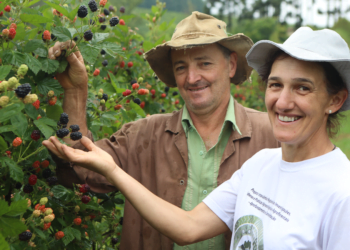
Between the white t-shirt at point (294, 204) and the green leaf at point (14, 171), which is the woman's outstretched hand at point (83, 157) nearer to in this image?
the green leaf at point (14, 171)

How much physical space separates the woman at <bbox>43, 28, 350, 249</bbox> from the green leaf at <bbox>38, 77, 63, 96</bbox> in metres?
0.26

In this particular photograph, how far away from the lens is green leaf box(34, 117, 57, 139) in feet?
5.62

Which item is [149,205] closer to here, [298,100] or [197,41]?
[298,100]

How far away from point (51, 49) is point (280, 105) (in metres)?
1.12

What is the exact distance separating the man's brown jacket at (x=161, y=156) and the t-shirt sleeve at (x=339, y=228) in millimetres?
1058

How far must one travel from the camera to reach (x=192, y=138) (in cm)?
271

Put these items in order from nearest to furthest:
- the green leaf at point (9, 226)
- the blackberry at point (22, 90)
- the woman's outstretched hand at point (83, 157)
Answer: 1. the green leaf at point (9, 226)
2. the blackberry at point (22, 90)
3. the woman's outstretched hand at point (83, 157)

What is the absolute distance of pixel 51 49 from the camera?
191 cm

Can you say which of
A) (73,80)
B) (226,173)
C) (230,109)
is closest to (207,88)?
(230,109)

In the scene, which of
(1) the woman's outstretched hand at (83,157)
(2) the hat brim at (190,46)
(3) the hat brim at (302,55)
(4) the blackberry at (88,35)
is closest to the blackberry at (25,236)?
(1) the woman's outstretched hand at (83,157)

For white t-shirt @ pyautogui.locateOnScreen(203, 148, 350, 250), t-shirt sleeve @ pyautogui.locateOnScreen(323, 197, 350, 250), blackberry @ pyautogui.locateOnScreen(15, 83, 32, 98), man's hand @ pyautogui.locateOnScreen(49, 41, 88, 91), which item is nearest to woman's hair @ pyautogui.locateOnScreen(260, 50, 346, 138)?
white t-shirt @ pyautogui.locateOnScreen(203, 148, 350, 250)

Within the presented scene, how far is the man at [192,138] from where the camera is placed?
255 centimetres

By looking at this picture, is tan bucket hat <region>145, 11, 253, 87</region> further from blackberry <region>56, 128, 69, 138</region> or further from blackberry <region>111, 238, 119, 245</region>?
blackberry <region>111, 238, 119, 245</region>

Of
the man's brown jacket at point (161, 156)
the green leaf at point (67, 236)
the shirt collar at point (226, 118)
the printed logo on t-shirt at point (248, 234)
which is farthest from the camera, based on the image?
the shirt collar at point (226, 118)
